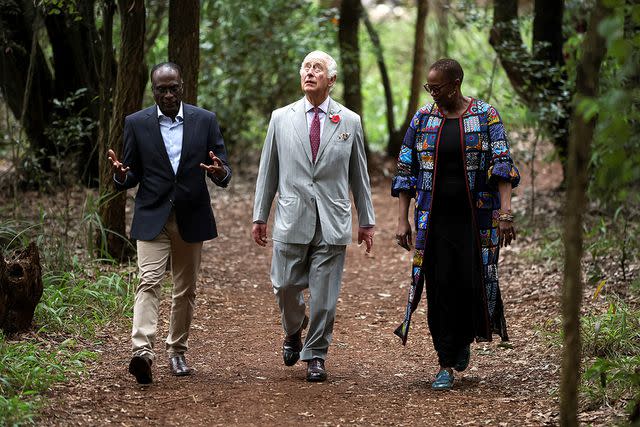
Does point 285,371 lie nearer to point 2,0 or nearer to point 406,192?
point 406,192

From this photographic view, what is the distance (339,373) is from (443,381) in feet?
2.82

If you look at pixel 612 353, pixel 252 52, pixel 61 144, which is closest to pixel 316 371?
pixel 612 353

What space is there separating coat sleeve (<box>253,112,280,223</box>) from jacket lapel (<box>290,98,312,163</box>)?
5.5 inches

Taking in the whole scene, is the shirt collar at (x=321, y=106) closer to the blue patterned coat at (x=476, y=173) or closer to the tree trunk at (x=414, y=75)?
the blue patterned coat at (x=476, y=173)

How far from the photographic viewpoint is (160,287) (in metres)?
6.23

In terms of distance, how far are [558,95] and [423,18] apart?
244 inches

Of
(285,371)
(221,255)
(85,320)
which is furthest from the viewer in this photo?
(221,255)

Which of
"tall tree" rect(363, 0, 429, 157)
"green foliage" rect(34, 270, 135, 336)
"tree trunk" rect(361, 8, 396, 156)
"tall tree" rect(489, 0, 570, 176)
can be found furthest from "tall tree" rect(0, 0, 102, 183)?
"tall tree" rect(363, 0, 429, 157)

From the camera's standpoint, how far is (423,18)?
57.7 feet

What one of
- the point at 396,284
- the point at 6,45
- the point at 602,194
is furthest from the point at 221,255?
the point at 602,194

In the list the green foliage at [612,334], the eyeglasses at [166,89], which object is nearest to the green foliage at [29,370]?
the eyeglasses at [166,89]

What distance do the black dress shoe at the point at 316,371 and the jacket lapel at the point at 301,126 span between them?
4.58ft

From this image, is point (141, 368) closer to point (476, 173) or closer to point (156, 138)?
point (156, 138)

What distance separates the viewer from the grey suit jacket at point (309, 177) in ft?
20.8
